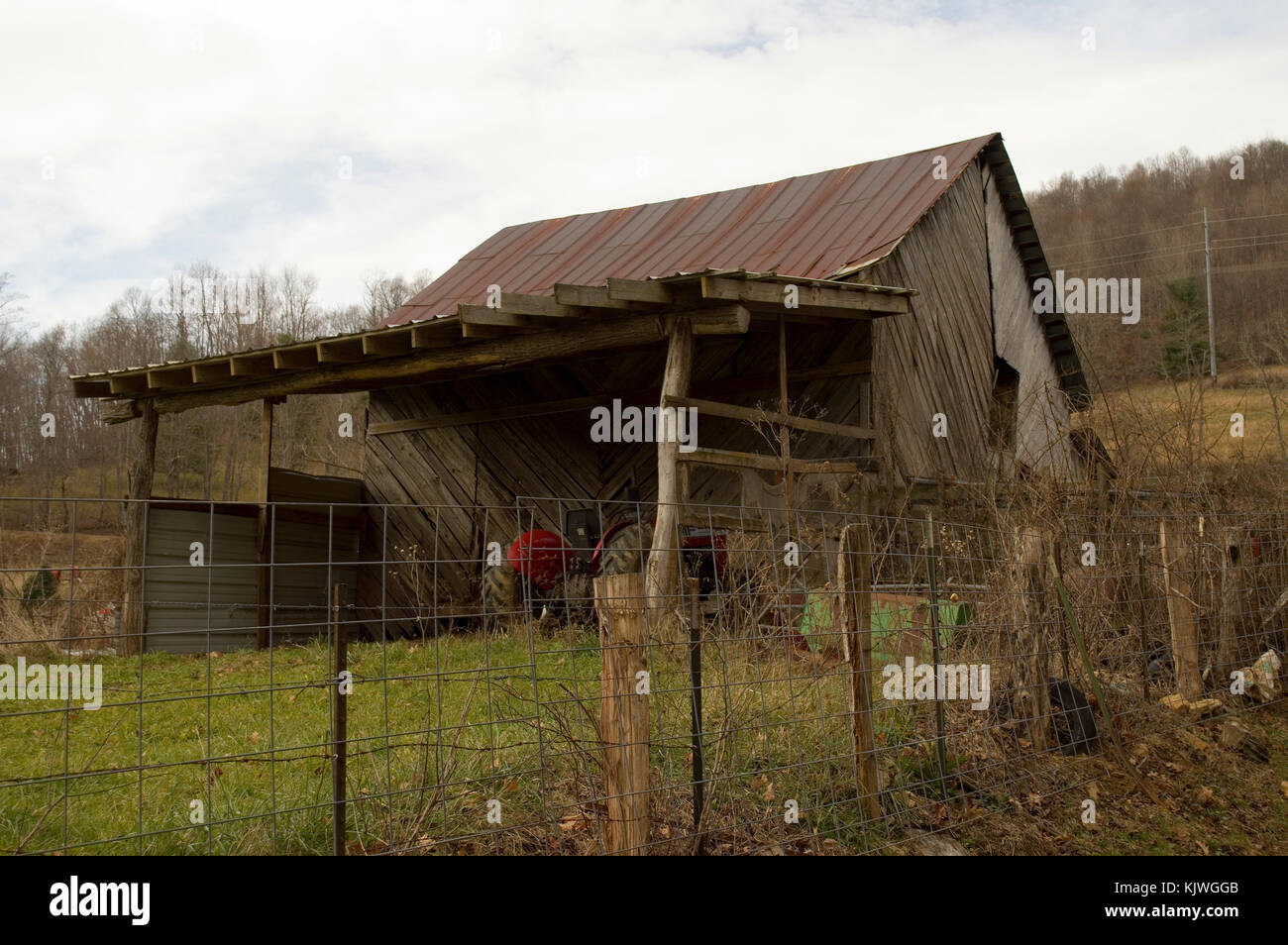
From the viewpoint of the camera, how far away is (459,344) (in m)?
10.7

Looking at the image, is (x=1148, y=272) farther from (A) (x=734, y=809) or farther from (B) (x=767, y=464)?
(A) (x=734, y=809)

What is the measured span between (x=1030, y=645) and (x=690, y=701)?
2.47m

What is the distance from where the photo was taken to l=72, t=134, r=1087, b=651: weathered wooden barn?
959 cm

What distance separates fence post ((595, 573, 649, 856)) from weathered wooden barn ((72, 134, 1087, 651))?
188 inches

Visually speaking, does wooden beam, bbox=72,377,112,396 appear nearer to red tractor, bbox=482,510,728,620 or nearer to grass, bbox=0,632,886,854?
red tractor, bbox=482,510,728,620

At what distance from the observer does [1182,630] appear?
25.1 ft

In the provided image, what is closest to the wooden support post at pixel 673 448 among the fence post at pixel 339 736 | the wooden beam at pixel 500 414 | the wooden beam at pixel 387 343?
the wooden beam at pixel 387 343

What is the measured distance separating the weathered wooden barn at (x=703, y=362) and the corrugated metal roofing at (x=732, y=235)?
48 millimetres

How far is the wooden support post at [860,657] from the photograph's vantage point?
484 cm

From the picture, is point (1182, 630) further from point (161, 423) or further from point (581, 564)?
point (161, 423)

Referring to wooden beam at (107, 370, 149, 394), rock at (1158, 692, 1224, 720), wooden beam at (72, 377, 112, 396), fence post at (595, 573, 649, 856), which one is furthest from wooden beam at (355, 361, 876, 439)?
fence post at (595, 573, 649, 856)

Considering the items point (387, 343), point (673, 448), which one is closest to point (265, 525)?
point (387, 343)
